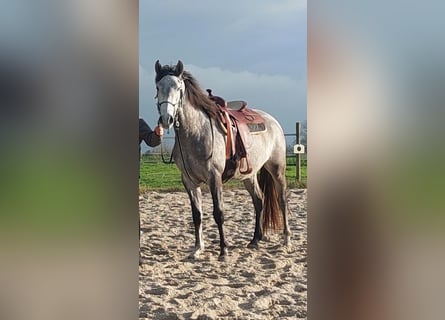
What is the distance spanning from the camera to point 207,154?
7.64ft

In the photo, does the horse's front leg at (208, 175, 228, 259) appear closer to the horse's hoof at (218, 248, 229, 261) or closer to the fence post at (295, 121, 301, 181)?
the horse's hoof at (218, 248, 229, 261)

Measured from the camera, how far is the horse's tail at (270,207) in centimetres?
276

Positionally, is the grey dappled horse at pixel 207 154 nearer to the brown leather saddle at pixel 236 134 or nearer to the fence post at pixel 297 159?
the brown leather saddle at pixel 236 134

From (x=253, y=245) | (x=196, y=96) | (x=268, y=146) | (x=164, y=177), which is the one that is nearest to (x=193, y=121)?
(x=196, y=96)

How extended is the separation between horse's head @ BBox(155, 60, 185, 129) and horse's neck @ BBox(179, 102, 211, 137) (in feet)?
0.36

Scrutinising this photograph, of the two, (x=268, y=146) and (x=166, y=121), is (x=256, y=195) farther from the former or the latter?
(x=166, y=121)

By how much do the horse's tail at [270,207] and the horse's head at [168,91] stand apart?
0.93m

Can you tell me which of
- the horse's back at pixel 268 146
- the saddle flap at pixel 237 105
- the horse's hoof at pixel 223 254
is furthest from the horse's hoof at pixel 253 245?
the saddle flap at pixel 237 105

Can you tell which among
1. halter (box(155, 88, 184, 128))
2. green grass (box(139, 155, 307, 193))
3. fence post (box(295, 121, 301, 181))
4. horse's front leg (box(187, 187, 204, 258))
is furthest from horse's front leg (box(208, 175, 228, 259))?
fence post (box(295, 121, 301, 181))

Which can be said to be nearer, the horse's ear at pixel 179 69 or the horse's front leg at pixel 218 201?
the horse's ear at pixel 179 69
